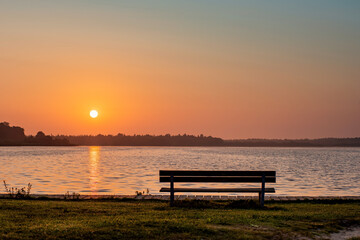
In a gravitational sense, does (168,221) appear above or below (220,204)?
above

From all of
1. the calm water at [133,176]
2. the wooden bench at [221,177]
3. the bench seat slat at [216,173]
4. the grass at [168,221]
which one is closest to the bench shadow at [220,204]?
the grass at [168,221]

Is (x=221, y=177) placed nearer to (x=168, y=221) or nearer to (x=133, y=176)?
(x=168, y=221)

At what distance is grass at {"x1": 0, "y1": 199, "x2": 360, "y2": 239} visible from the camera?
9.80 m

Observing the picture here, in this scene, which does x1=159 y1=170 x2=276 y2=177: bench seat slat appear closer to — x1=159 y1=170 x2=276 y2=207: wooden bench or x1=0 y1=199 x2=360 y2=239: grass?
x1=159 y1=170 x2=276 y2=207: wooden bench

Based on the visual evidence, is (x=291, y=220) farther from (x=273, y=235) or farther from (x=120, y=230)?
(x=120, y=230)

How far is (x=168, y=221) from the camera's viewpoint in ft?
36.7

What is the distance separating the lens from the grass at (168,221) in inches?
386

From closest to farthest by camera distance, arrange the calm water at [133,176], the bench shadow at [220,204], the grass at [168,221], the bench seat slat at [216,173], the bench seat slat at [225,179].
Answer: the grass at [168,221] → the bench seat slat at [216,173] → the bench seat slat at [225,179] → the bench shadow at [220,204] → the calm water at [133,176]

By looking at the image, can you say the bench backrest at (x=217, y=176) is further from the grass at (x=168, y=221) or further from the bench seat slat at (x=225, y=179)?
the grass at (x=168, y=221)

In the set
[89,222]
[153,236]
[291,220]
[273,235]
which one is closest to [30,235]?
[89,222]

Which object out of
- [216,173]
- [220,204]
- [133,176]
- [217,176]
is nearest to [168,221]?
[216,173]

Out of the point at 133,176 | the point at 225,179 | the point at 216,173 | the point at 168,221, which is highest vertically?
the point at 216,173

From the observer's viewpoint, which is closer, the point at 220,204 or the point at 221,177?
the point at 221,177

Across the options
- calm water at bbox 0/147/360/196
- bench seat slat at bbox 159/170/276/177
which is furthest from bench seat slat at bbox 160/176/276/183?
calm water at bbox 0/147/360/196
